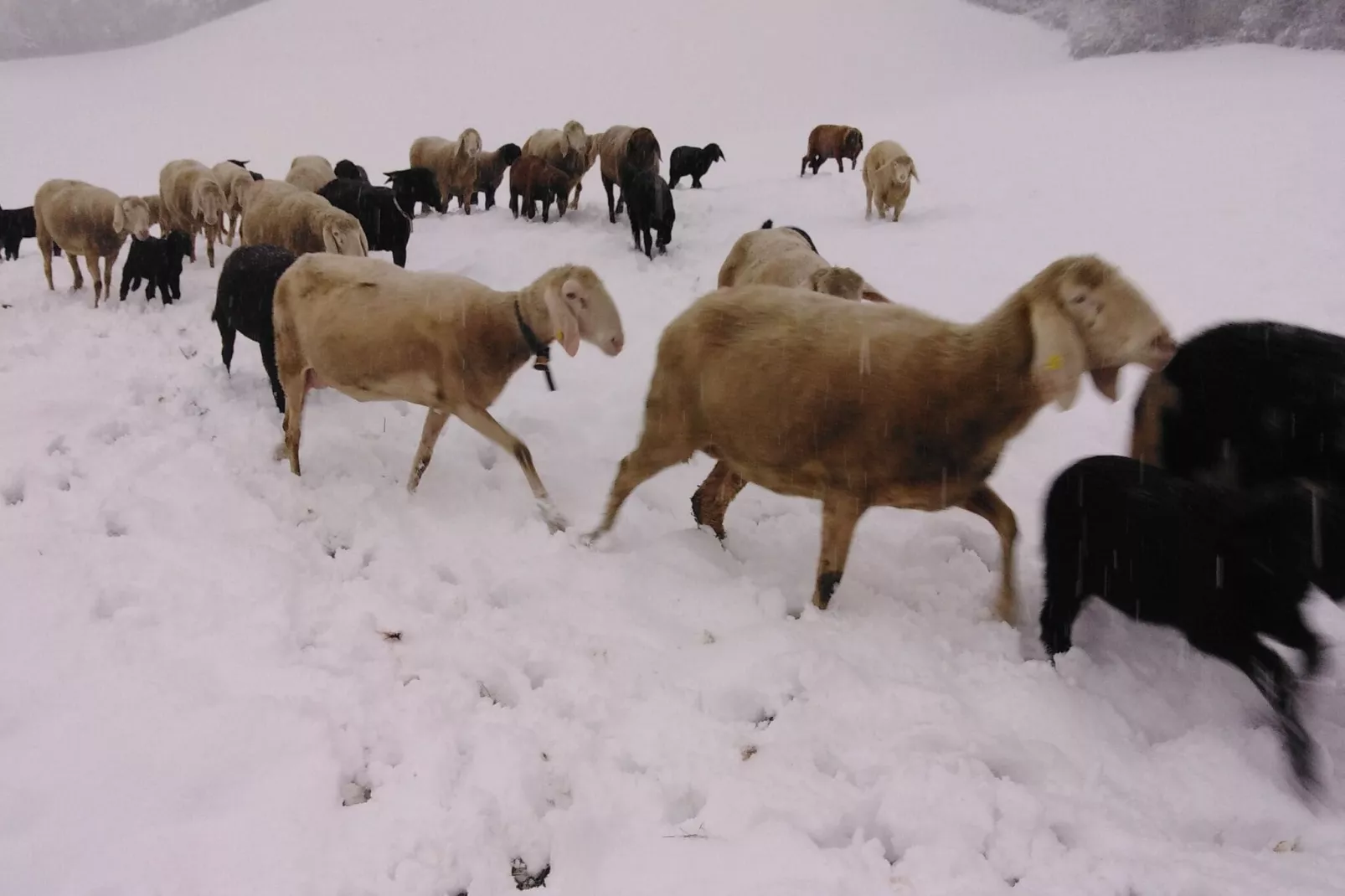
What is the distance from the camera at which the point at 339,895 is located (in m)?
2.19

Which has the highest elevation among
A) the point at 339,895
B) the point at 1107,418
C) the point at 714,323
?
the point at 714,323

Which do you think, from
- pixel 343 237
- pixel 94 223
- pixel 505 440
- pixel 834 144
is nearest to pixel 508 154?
pixel 94 223

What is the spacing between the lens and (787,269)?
614 cm

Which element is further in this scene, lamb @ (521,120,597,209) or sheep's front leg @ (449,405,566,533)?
lamb @ (521,120,597,209)

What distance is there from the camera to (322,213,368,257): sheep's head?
7977 mm

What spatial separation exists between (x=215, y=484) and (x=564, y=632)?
2659mm

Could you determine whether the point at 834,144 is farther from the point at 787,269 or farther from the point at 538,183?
the point at 787,269

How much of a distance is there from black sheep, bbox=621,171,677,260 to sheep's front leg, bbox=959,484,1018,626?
314 inches

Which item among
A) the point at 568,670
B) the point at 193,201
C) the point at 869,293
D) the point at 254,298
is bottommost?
the point at 568,670

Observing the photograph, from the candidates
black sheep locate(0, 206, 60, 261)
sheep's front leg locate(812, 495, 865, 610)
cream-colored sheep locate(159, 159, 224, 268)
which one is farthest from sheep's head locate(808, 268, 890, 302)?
black sheep locate(0, 206, 60, 261)

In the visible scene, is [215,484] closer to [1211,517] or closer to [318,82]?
[1211,517]

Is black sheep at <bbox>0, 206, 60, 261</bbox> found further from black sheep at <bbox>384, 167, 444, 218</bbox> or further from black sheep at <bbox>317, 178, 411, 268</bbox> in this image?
black sheep at <bbox>317, 178, 411, 268</bbox>

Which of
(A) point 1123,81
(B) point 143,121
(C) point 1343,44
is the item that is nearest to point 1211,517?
(A) point 1123,81

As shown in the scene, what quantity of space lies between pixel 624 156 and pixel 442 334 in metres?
9.13
